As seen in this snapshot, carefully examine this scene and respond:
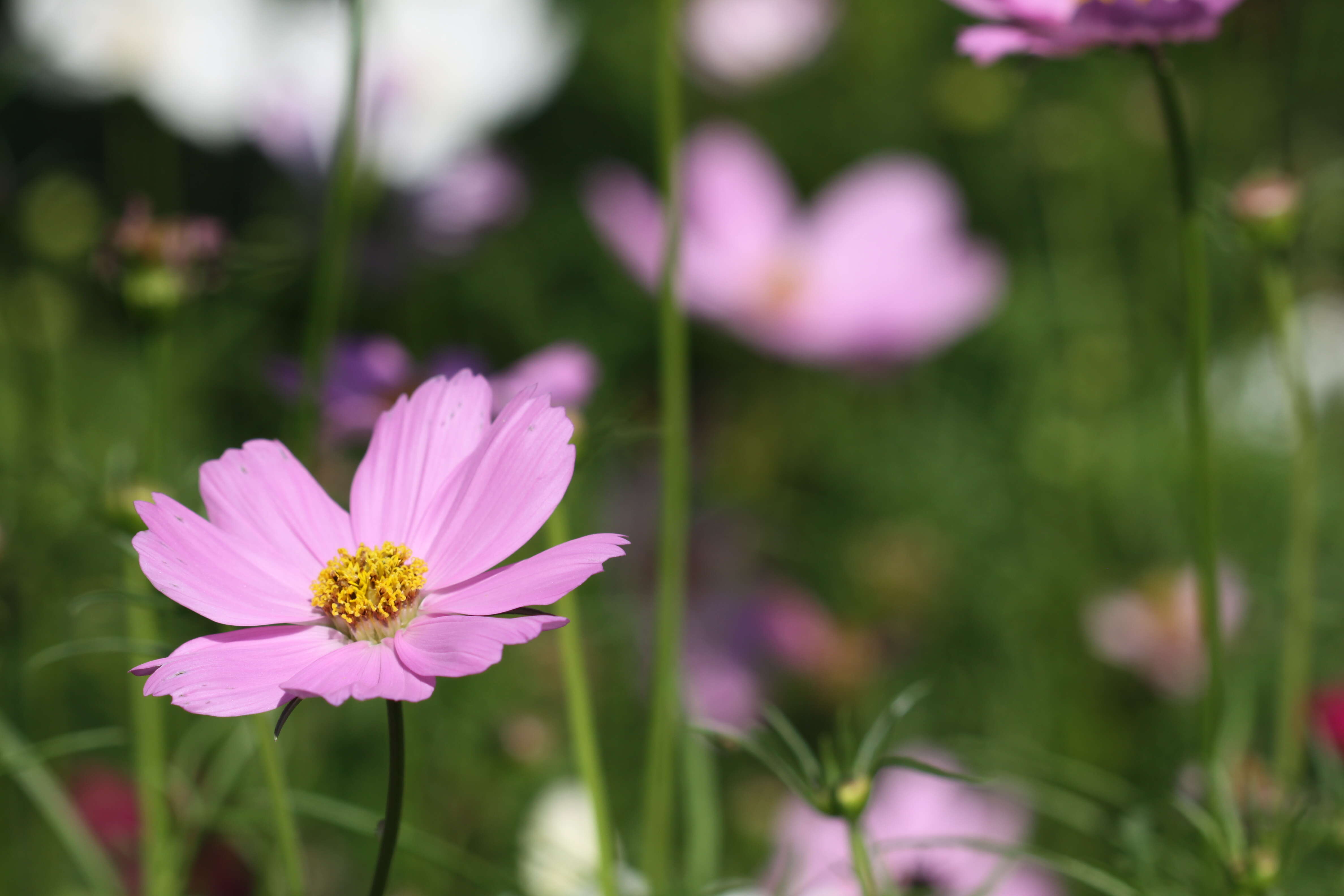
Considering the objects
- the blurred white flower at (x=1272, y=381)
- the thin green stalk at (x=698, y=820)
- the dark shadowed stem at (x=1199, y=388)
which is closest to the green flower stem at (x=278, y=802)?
the thin green stalk at (x=698, y=820)

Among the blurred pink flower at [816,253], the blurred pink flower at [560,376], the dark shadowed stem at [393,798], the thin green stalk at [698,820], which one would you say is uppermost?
the blurred pink flower at [560,376]

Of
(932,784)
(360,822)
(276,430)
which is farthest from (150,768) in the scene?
(276,430)

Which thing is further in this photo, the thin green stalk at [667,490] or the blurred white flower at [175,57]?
the blurred white flower at [175,57]

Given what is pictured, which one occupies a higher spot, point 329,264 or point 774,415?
point 329,264

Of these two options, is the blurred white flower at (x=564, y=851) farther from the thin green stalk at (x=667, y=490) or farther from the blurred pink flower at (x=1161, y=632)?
the blurred pink flower at (x=1161, y=632)

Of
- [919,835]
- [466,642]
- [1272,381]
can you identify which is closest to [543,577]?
[466,642]

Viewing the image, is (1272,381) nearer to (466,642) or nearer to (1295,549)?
(1295,549)
